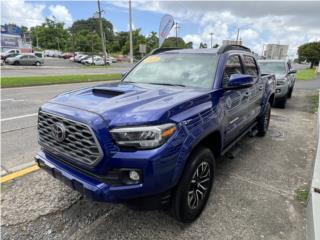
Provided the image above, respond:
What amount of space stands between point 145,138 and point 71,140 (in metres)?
0.74

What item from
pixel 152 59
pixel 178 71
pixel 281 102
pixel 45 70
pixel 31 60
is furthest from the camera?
pixel 31 60

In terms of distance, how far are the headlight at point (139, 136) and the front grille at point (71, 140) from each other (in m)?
0.19

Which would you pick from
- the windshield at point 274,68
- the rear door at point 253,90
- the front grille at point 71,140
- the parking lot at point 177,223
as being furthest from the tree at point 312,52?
the front grille at point 71,140

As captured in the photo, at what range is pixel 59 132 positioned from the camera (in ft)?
8.09

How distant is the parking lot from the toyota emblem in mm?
971

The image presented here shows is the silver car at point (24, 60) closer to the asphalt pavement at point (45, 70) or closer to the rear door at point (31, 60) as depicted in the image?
the rear door at point (31, 60)

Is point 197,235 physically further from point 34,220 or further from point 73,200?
point 34,220

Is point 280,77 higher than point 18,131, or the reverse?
point 280,77

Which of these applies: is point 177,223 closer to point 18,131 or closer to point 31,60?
point 18,131

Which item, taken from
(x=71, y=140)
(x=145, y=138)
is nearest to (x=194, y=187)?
(x=145, y=138)

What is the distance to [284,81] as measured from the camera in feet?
30.5

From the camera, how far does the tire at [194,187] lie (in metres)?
2.49

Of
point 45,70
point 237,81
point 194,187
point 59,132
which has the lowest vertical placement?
point 45,70

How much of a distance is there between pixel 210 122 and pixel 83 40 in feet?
280
